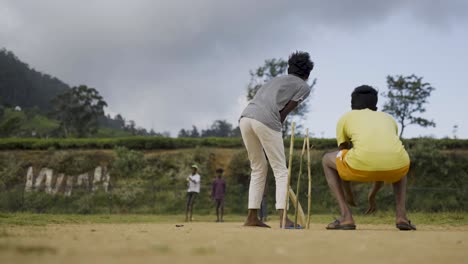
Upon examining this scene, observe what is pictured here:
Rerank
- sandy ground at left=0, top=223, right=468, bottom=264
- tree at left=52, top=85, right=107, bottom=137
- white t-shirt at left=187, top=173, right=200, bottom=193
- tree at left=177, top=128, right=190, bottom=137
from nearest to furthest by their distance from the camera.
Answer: sandy ground at left=0, top=223, right=468, bottom=264 < white t-shirt at left=187, top=173, right=200, bottom=193 < tree at left=52, top=85, right=107, bottom=137 < tree at left=177, top=128, right=190, bottom=137

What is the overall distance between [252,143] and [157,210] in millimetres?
16683

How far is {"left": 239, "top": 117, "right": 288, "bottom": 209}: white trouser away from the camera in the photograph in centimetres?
538

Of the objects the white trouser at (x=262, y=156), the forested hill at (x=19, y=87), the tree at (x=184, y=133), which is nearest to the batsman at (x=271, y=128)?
the white trouser at (x=262, y=156)

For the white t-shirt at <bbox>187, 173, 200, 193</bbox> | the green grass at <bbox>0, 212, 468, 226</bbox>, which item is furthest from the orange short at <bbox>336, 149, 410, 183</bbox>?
the white t-shirt at <bbox>187, 173, 200, 193</bbox>

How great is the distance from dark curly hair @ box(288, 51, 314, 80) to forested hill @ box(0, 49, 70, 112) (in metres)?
73.1

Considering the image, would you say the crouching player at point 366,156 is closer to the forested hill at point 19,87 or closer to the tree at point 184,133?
the tree at point 184,133

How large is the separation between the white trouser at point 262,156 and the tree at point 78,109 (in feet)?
155

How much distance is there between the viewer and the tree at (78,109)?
51375 mm

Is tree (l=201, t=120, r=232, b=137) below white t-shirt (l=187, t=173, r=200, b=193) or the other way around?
the other way around

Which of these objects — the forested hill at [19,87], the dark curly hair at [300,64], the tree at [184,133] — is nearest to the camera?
the dark curly hair at [300,64]

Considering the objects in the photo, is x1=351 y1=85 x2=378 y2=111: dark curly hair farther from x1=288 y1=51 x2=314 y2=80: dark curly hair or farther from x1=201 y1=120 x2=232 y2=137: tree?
x1=201 y1=120 x2=232 y2=137: tree

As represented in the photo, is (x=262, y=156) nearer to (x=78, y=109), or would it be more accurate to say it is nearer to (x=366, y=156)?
(x=366, y=156)

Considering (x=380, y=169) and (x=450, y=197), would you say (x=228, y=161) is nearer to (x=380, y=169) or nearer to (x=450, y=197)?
(x=450, y=197)

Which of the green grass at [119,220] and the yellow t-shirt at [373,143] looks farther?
the green grass at [119,220]
